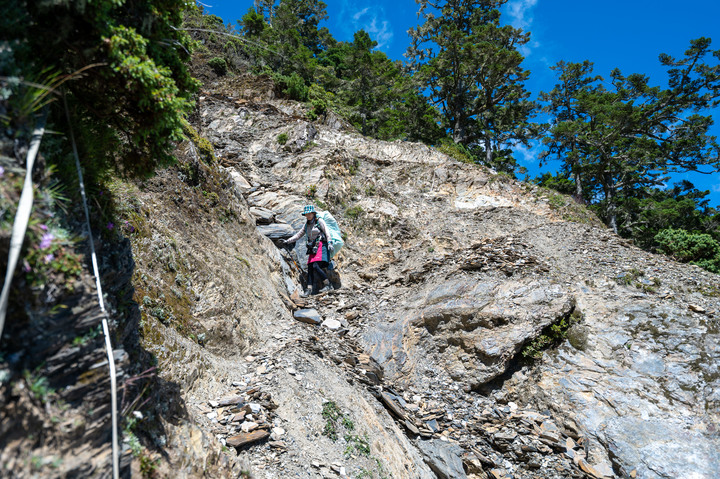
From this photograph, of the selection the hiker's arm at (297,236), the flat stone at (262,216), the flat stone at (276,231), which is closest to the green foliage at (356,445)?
the hiker's arm at (297,236)

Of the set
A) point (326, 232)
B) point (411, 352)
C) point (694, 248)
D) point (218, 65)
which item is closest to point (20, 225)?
point (411, 352)

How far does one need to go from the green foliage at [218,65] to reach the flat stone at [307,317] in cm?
2283

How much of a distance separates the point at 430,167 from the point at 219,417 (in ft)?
47.5

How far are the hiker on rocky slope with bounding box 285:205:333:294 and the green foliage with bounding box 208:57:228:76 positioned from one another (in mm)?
19939

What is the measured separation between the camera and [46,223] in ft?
7.66

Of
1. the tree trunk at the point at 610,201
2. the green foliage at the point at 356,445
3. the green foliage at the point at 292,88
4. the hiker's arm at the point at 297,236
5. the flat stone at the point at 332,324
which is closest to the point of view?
the green foliage at the point at 356,445

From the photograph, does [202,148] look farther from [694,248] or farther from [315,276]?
[694,248]

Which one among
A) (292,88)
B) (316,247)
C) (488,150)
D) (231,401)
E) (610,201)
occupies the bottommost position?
(231,401)

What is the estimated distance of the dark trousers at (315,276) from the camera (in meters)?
10.2

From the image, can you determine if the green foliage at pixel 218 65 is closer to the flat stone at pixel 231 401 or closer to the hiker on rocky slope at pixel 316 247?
the hiker on rocky slope at pixel 316 247

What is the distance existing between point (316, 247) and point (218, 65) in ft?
69.2

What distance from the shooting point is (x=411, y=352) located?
8195mm

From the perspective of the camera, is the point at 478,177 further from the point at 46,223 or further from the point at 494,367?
the point at 46,223

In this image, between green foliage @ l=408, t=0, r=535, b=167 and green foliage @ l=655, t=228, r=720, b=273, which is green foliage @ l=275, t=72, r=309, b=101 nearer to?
green foliage @ l=408, t=0, r=535, b=167
